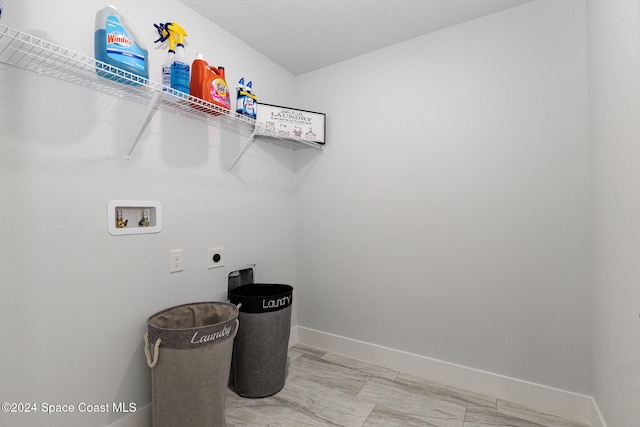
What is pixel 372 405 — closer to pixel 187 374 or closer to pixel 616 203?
pixel 187 374

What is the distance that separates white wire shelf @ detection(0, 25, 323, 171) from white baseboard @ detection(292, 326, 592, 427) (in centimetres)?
186

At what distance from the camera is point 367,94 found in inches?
90.0

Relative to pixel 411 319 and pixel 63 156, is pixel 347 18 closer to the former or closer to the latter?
pixel 63 156

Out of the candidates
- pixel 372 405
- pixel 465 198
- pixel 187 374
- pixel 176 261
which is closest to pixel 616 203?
pixel 465 198

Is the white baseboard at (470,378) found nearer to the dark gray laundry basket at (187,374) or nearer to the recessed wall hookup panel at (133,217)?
the dark gray laundry basket at (187,374)

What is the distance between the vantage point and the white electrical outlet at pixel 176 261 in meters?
1.67

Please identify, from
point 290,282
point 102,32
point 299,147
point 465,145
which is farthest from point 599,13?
point 290,282

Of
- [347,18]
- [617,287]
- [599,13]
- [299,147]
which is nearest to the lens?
[617,287]

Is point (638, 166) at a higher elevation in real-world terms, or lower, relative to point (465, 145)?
lower

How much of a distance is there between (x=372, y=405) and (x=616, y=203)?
1565 mm

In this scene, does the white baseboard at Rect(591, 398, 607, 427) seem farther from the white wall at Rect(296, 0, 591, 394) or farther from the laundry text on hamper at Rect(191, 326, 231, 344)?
the laundry text on hamper at Rect(191, 326, 231, 344)

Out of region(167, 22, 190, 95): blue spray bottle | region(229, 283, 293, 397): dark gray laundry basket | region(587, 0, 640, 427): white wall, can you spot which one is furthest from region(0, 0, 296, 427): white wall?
region(587, 0, 640, 427): white wall

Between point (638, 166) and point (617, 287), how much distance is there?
1.74ft

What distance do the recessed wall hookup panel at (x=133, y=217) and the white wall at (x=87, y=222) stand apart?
4cm
